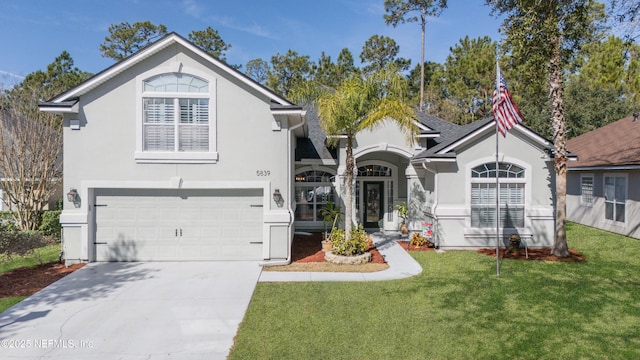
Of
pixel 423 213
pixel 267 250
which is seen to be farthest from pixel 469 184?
pixel 267 250

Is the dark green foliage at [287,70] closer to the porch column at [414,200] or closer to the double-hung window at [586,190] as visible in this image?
the porch column at [414,200]

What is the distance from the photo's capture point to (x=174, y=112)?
35.4 feet

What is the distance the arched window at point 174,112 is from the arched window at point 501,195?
31.0ft

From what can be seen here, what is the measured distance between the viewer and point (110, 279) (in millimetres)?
9422

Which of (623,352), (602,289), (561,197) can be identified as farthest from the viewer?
(561,197)

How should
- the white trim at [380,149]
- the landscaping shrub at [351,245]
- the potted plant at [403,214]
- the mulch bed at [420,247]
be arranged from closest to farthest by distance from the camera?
1. the landscaping shrub at [351,245]
2. the mulch bed at [420,247]
3. the white trim at [380,149]
4. the potted plant at [403,214]

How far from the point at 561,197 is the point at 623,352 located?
7275 millimetres

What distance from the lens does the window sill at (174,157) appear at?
10727 mm

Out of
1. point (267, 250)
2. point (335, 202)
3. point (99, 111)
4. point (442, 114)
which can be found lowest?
point (267, 250)

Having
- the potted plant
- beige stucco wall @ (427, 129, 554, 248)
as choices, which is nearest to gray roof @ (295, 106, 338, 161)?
the potted plant

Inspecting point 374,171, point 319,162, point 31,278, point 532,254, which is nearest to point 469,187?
point 532,254

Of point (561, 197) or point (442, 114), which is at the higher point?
point (442, 114)

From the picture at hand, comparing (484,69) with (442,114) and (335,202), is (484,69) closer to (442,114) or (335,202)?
(442,114)

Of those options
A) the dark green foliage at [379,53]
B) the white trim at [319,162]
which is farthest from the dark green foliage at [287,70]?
the white trim at [319,162]
